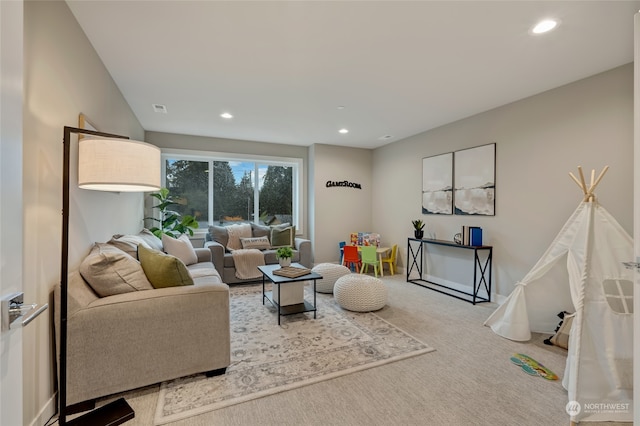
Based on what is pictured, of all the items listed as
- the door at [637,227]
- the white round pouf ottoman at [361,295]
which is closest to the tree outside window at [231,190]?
the white round pouf ottoman at [361,295]

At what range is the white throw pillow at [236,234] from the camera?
4922mm

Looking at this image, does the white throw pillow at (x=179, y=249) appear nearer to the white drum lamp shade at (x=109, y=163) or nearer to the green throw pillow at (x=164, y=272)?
the green throw pillow at (x=164, y=272)

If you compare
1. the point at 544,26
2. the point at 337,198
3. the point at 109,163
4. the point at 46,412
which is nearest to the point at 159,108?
the point at 109,163

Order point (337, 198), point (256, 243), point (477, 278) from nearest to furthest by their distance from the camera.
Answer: point (477, 278)
point (256, 243)
point (337, 198)

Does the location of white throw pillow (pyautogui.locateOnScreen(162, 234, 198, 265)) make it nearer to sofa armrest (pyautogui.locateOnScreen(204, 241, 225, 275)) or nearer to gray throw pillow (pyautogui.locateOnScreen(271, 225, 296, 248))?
sofa armrest (pyautogui.locateOnScreen(204, 241, 225, 275))

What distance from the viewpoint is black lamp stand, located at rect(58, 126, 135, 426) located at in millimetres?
1395

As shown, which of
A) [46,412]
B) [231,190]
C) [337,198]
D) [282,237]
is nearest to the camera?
[46,412]

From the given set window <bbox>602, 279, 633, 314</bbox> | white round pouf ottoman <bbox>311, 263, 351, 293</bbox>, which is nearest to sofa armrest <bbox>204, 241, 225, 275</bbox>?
white round pouf ottoman <bbox>311, 263, 351, 293</bbox>

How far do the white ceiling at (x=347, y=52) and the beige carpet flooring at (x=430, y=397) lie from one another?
8.42ft

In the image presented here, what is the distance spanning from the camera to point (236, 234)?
5.02 meters

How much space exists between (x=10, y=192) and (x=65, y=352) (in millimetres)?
1139

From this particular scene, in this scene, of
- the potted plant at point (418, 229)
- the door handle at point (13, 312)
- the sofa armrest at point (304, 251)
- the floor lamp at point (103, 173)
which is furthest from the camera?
the sofa armrest at point (304, 251)

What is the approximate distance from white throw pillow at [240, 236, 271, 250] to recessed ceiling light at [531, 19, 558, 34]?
170 inches

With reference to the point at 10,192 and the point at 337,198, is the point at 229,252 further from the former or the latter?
the point at 10,192
